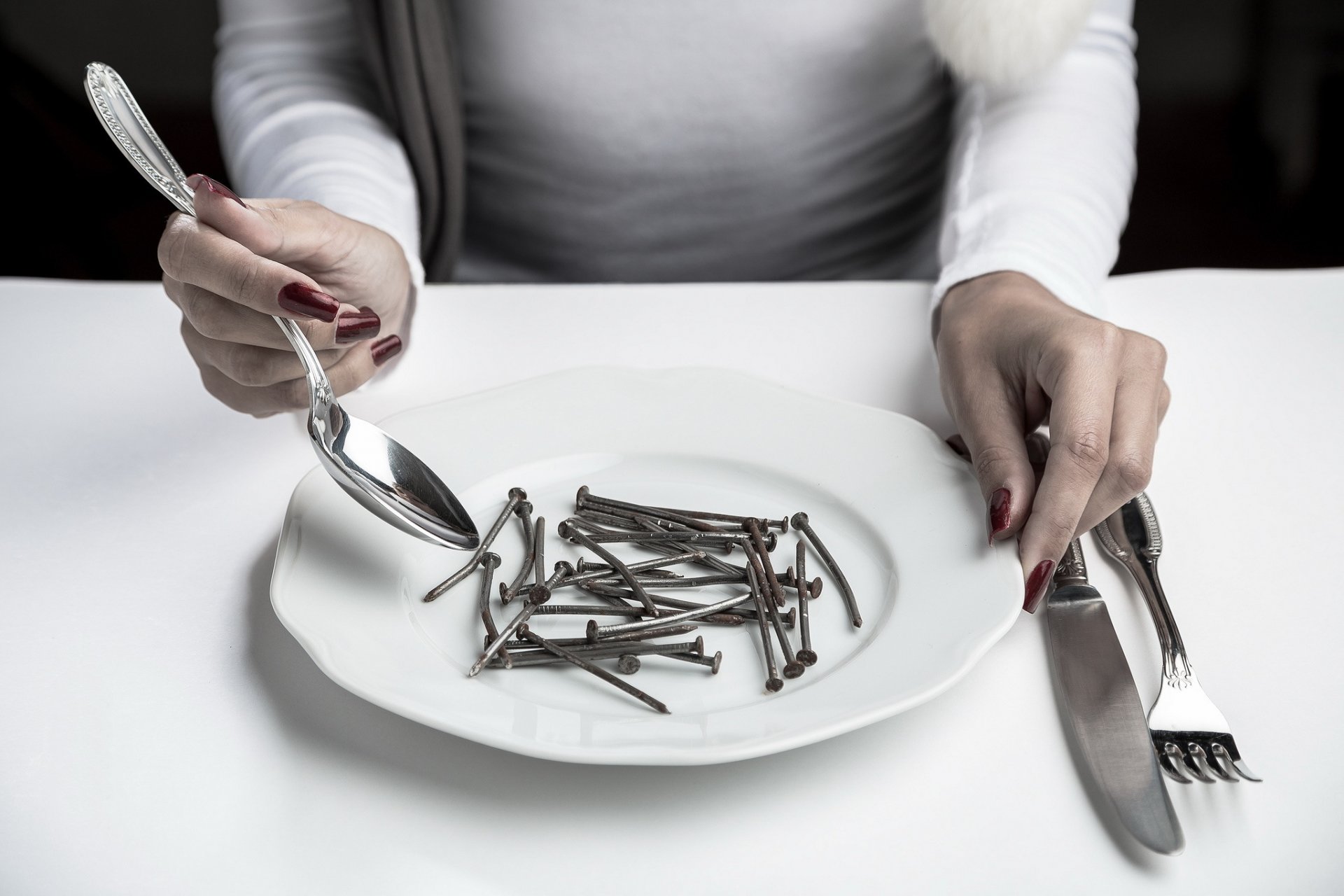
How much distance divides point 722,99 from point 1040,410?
84cm

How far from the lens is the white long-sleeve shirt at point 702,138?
1.38 metres

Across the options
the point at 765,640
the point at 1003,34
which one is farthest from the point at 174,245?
the point at 1003,34

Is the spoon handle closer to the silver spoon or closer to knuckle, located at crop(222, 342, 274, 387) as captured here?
the silver spoon

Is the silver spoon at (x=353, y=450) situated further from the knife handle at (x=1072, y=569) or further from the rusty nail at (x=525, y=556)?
the knife handle at (x=1072, y=569)

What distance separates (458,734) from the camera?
2.13ft

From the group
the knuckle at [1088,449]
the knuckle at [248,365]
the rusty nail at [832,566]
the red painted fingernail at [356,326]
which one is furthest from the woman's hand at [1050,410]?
the knuckle at [248,365]

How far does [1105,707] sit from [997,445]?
26 cm

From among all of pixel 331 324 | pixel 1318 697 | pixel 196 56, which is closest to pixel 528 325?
pixel 331 324

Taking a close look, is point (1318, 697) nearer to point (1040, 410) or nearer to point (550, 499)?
point (1040, 410)

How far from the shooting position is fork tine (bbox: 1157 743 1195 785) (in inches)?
26.5

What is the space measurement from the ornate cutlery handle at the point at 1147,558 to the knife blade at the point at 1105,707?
0.11ft

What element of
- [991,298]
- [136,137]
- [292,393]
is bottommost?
[292,393]

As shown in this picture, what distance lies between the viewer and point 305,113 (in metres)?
1.49

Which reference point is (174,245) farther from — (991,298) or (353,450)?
(991,298)
